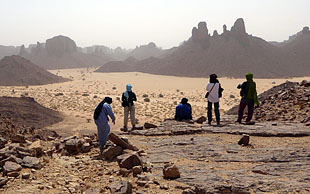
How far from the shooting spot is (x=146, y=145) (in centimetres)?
723

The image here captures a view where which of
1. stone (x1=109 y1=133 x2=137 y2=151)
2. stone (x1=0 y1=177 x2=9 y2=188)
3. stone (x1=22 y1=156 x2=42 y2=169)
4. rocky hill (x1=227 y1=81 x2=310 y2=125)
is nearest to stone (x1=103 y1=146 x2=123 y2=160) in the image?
stone (x1=109 y1=133 x2=137 y2=151)

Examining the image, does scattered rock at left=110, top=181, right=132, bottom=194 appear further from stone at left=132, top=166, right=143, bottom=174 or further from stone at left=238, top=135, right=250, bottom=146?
stone at left=238, top=135, right=250, bottom=146

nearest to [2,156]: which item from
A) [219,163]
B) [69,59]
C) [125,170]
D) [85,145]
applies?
[85,145]

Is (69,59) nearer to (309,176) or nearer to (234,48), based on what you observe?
(234,48)

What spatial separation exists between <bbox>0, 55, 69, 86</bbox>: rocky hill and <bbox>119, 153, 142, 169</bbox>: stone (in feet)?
160

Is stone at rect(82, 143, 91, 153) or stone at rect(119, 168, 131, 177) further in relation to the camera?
stone at rect(82, 143, 91, 153)

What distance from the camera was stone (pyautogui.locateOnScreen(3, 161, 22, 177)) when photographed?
16.7ft

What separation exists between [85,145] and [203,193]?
3577mm

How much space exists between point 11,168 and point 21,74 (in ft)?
170

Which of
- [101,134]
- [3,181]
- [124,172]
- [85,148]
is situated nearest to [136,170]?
[124,172]

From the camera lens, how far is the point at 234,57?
214 feet

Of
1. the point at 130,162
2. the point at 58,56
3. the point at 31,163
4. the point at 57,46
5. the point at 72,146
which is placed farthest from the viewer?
the point at 57,46

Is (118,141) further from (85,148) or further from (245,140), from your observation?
(245,140)

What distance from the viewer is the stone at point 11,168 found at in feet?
16.7
